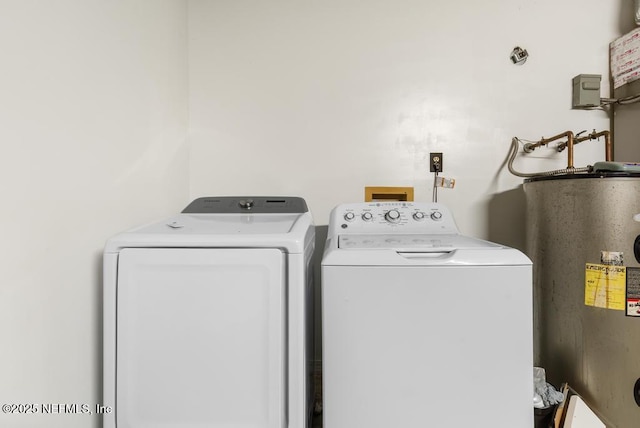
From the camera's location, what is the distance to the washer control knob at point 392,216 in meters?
1.32

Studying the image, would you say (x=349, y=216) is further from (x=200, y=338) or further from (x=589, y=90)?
(x=589, y=90)

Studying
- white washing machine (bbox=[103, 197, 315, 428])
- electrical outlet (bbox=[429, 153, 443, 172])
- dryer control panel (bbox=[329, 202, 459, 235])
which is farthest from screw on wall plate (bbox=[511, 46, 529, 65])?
white washing machine (bbox=[103, 197, 315, 428])

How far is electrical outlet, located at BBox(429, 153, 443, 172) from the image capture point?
167 centimetres

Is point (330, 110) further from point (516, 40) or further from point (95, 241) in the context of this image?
point (95, 241)

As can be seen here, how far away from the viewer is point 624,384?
44.4 inches

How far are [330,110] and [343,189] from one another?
403mm

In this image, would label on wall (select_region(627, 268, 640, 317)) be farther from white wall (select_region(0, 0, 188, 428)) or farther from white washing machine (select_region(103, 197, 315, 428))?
white wall (select_region(0, 0, 188, 428))

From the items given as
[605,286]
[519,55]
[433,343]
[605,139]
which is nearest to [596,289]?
[605,286]

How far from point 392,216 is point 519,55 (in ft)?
3.63

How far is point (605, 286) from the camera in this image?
3.73 ft

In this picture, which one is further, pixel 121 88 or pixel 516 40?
pixel 516 40

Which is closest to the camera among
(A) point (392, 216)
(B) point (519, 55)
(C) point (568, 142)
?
(A) point (392, 216)

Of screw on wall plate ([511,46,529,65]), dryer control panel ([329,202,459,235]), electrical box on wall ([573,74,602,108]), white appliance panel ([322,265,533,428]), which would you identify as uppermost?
screw on wall plate ([511,46,529,65])

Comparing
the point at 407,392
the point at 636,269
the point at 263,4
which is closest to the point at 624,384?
the point at 636,269
